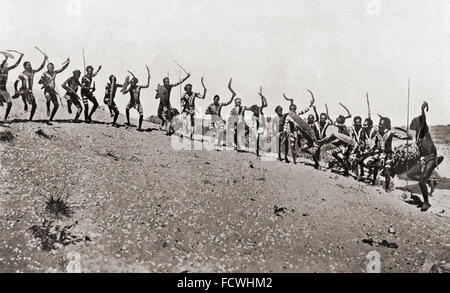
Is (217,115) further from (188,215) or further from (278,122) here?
(188,215)

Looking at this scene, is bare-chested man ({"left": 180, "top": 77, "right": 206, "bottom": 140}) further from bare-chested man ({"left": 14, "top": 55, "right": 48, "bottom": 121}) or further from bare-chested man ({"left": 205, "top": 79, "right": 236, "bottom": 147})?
bare-chested man ({"left": 14, "top": 55, "right": 48, "bottom": 121})

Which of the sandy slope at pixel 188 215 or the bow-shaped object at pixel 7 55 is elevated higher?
the bow-shaped object at pixel 7 55

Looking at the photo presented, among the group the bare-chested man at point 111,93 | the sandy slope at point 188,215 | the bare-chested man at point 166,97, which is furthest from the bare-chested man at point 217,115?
the bare-chested man at point 111,93

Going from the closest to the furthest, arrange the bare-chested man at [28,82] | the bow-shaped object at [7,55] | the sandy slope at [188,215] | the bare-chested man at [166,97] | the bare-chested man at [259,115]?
the sandy slope at [188,215] < the bow-shaped object at [7,55] < the bare-chested man at [28,82] < the bare-chested man at [259,115] < the bare-chested man at [166,97]

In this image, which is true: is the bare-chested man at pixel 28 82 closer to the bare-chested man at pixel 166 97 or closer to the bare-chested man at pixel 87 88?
the bare-chested man at pixel 87 88

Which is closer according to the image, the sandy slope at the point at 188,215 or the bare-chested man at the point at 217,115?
the sandy slope at the point at 188,215

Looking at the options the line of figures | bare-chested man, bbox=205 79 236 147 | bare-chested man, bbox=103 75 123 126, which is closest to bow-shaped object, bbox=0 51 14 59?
the line of figures

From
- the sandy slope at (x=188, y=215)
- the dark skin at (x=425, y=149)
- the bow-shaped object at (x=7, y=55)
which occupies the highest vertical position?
the bow-shaped object at (x=7, y=55)

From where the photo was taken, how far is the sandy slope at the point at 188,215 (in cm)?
884

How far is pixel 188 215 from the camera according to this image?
10.3 metres
